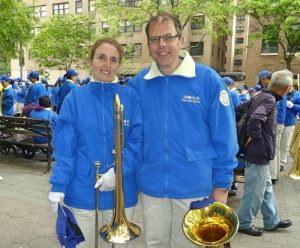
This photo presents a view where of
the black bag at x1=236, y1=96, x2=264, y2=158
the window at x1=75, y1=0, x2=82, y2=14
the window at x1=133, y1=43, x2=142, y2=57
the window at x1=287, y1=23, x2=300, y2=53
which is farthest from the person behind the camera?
the window at x1=75, y1=0, x2=82, y2=14

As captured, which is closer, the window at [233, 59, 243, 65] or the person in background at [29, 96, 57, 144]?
the person in background at [29, 96, 57, 144]

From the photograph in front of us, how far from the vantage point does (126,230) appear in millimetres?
2373

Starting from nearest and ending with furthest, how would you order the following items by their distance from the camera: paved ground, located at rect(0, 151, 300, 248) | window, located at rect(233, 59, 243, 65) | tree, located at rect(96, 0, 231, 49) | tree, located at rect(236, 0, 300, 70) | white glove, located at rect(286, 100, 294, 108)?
paved ground, located at rect(0, 151, 300, 248), white glove, located at rect(286, 100, 294, 108), tree, located at rect(96, 0, 231, 49), tree, located at rect(236, 0, 300, 70), window, located at rect(233, 59, 243, 65)

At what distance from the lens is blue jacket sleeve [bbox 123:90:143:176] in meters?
2.52

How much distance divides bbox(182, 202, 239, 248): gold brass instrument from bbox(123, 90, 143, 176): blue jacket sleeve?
546 mm

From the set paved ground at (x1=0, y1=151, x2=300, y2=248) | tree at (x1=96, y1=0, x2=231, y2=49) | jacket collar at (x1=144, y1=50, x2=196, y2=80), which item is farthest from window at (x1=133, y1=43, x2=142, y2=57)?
jacket collar at (x1=144, y1=50, x2=196, y2=80)

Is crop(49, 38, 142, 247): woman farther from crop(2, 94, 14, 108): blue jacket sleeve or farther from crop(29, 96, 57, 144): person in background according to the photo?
crop(2, 94, 14, 108): blue jacket sleeve

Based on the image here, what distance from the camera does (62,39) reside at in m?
34.0

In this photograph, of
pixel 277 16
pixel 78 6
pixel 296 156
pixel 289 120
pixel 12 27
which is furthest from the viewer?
pixel 78 6

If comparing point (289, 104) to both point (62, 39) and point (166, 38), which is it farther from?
point (62, 39)

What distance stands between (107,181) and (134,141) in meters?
0.37

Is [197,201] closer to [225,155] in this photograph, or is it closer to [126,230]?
[225,155]

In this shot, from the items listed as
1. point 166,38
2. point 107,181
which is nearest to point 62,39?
point 166,38

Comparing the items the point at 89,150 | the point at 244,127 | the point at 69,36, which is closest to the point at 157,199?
the point at 89,150
